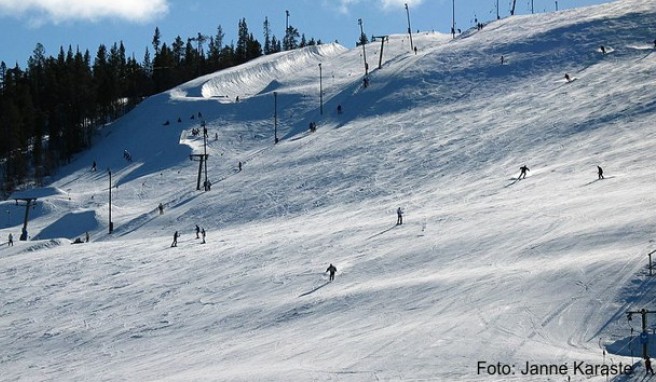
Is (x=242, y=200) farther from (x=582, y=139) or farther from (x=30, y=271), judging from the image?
(x=582, y=139)

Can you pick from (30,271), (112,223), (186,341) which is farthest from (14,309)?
(112,223)

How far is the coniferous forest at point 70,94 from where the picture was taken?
64250 millimetres

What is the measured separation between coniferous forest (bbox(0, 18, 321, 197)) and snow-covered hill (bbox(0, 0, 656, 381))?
12.2 feet

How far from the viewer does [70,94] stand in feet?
230

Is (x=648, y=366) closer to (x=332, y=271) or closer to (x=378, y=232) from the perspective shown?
(x=332, y=271)

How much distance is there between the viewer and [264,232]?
34031mm

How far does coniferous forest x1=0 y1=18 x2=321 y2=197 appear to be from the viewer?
6425 centimetres

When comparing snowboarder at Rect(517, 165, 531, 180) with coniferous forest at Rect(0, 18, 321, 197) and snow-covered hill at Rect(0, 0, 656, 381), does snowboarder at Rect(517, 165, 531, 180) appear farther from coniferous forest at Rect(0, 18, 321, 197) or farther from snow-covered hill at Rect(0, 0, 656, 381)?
coniferous forest at Rect(0, 18, 321, 197)

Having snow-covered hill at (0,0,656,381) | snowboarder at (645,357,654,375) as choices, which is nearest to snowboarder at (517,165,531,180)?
snow-covered hill at (0,0,656,381)

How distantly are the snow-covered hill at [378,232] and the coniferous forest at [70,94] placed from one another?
3728 millimetres

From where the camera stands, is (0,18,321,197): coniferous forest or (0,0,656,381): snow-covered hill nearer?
(0,0,656,381): snow-covered hill

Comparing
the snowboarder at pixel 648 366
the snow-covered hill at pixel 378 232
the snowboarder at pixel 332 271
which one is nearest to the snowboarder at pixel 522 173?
the snow-covered hill at pixel 378 232

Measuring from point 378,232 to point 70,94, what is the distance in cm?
4849

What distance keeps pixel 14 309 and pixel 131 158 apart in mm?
33247
